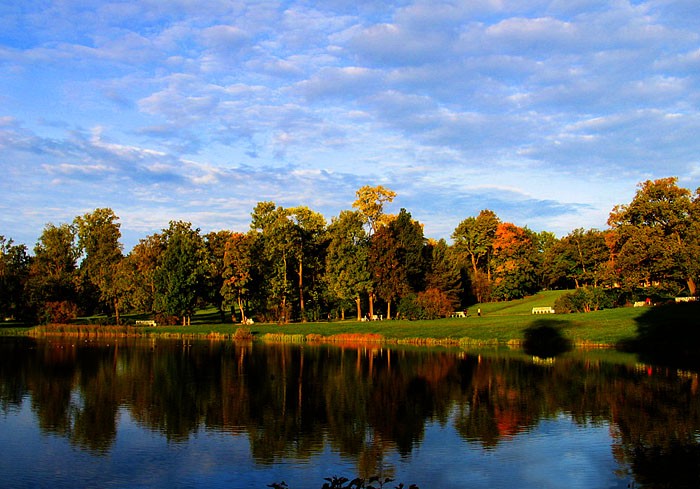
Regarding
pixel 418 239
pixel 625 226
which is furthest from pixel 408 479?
pixel 418 239

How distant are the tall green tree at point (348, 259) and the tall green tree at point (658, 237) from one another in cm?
3122

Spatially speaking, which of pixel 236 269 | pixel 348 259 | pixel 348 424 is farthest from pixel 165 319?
pixel 348 424

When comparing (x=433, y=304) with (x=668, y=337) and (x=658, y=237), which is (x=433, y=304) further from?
(x=668, y=337)

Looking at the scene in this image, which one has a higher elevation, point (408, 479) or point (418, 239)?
point (418, 239)

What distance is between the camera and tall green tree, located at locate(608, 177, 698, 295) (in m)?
65.2

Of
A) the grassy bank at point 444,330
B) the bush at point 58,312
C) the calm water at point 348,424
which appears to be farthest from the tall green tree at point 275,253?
the calm water at point 348,424

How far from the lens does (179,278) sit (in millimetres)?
80750

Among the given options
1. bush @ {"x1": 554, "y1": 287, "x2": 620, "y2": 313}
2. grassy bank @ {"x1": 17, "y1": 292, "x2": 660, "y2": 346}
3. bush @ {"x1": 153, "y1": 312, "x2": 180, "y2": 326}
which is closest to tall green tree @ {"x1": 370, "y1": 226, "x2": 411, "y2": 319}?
grassy bank @ {"x1": 17, "y1": 292, "x2": 660, "y2": 346}

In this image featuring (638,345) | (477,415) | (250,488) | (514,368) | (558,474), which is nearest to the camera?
(250,488)

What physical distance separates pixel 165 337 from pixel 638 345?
167ft

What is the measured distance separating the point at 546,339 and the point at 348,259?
1289 inches

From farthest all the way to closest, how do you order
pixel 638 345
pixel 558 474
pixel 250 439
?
1. pixel 638 345
2. pixel 250 439
3. pixel 558 474

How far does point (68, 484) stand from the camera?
16.6 m

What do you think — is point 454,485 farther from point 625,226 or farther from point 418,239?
point 418,239
